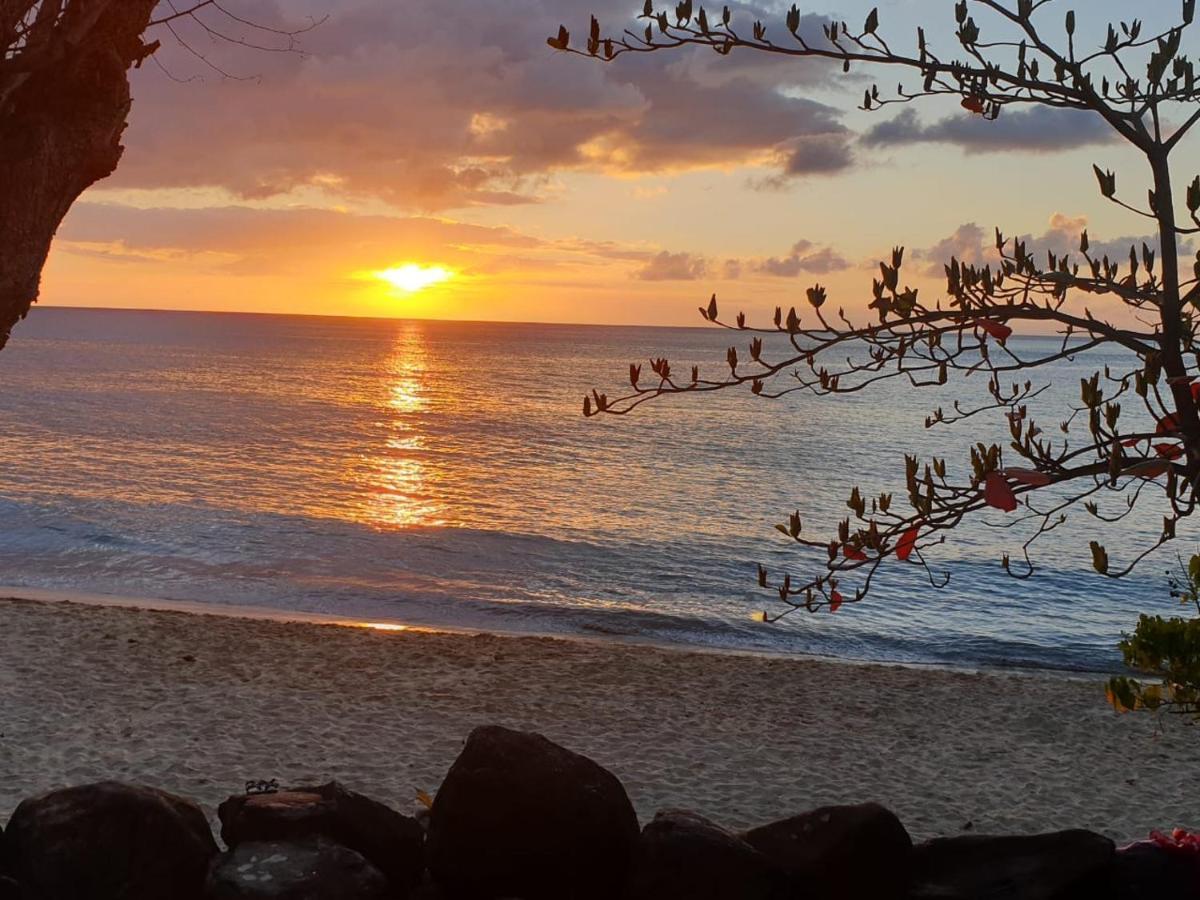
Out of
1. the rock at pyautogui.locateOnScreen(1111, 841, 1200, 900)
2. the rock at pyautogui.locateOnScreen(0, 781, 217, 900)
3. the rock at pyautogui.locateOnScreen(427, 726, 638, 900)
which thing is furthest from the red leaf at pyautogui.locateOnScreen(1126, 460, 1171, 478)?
the rock at pyautogui.locateOnScreen(0, 781, 217, 900)

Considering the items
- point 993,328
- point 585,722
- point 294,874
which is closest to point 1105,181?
point 993,328

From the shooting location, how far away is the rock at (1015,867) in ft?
18.0

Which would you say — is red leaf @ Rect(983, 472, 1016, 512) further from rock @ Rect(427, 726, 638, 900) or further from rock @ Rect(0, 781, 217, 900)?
rock @ Rect(0, 781, 217, 900)

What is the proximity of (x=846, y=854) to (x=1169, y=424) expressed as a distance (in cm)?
271

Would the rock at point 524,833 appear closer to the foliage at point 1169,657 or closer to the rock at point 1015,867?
the rock at point 1015,867

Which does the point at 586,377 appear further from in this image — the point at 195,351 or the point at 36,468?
the point at 36,468

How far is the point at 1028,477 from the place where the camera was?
146 inches

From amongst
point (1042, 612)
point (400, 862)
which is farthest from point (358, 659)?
point (1042, 612)

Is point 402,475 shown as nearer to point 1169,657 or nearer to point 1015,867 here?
point 1015,867

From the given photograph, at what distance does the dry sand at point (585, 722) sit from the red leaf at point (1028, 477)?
6.14 m

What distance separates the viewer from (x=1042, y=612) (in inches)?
815

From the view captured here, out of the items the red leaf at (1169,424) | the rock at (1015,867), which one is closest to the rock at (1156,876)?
the rock at (1015,867)

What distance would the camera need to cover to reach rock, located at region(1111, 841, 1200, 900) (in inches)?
218

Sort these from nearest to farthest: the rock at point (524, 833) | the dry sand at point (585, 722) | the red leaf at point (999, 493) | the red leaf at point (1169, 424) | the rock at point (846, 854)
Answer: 1. the red leaf at point (999, 493)
2. the red leaf at point (1169, 424)
3. the rock at point (524, 833)
4. the rock at point (846, 854)
5. the dry sand at point (585, 722)
